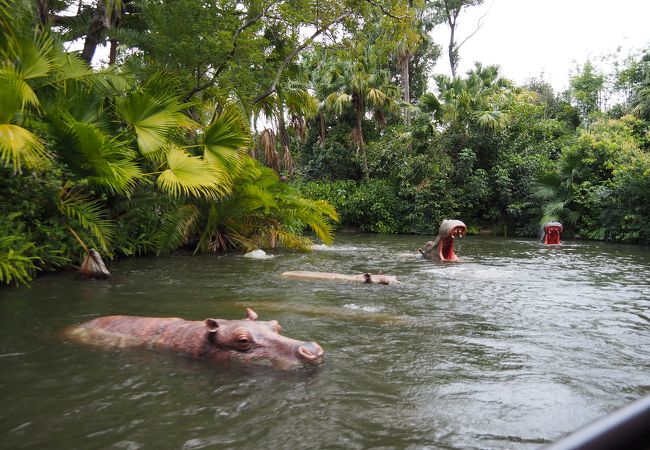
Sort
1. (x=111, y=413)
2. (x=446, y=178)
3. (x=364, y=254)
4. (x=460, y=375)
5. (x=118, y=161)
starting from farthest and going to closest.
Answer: (x=446, y=178), (x=364, y=254), (x=118, y=161), (x=460, y=375), (x=111, y=413)

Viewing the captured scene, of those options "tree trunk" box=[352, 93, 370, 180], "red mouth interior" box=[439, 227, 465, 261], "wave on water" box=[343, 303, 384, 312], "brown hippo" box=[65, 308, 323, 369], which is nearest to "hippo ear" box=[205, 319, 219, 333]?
"brown hippo" box=[65, 308, 323, 369]

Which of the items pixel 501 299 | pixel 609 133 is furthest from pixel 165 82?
pixel 609 133

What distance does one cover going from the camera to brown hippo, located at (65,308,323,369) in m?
3.66

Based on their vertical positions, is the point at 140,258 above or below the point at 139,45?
below

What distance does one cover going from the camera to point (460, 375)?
12.0ft

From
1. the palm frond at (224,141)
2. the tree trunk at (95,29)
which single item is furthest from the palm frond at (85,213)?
the tree trunk at (95,29)

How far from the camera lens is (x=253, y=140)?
1288 cm

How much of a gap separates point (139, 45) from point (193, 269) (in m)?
6.24

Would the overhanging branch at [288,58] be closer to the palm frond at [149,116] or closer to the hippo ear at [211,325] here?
the palm frond at [149,116]

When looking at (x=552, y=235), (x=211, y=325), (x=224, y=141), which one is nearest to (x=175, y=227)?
(x=224, y=141)

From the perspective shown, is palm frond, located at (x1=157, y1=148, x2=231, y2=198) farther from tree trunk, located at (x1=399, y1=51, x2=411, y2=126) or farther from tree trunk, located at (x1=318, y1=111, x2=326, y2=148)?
tree trunk, located at (x1=318, y1=111, x2=326, y2=148)

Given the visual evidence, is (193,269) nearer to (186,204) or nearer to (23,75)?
(186,204)

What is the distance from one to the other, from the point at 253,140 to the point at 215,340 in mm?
9581

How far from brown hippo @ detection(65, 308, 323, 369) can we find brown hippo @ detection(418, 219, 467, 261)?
6777 millimetres
